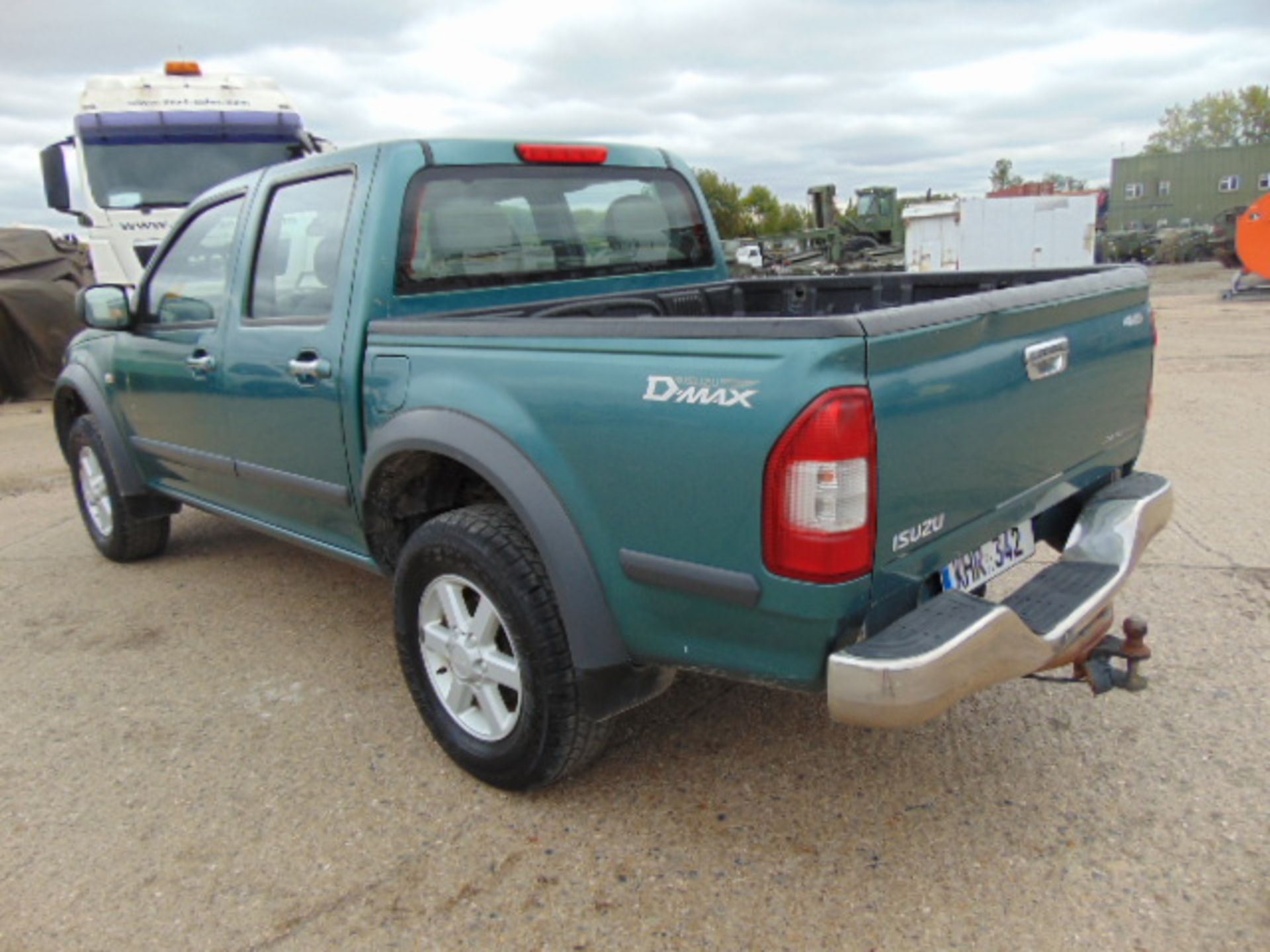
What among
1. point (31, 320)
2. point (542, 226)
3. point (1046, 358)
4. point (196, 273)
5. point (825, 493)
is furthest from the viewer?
point (31, 320)

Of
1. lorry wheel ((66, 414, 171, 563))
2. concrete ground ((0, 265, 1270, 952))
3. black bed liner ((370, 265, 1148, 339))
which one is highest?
black bed liner ((370, 265, 1148, 339))

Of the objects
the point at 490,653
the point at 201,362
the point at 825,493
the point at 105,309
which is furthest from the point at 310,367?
the point at 825,493

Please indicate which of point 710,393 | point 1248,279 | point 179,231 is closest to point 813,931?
point 710,393

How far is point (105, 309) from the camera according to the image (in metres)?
4.22

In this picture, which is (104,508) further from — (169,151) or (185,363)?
(169,151)

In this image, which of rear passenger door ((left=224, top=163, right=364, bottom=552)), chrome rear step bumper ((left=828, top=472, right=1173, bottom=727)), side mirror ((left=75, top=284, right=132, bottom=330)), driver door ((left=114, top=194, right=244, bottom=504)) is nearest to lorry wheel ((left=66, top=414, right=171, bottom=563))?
driver door ((left=114, top=194, right=244, bottom=504))

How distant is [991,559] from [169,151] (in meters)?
9.31

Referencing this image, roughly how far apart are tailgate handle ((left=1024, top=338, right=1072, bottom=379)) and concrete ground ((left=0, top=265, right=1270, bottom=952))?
113 centimetres

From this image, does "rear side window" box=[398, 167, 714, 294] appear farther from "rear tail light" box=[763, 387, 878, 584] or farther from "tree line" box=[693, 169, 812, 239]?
"tree line" box=[693, 169, 812, 239]

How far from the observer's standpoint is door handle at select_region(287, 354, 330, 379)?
3127 millimetres

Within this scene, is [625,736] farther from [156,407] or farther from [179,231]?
[179,231]

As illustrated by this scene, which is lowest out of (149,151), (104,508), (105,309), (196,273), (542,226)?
(104,508)

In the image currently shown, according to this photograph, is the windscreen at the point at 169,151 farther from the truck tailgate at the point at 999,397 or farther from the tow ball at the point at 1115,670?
the tow ball at the point at 1115,670

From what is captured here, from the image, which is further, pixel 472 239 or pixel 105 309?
pixel 105 309
